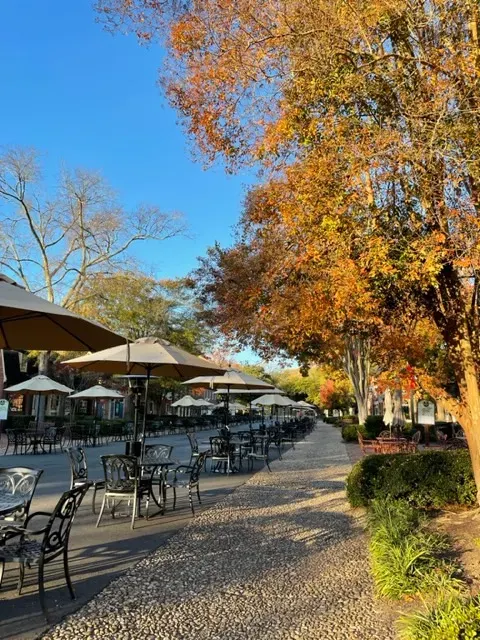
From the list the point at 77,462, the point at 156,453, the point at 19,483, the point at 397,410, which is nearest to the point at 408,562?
the point at 19,483

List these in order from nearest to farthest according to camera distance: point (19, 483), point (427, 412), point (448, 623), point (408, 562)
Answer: point (448, 623) → point (408, 562) → point (19, 483) → point (427, 412)

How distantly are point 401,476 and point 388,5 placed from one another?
6.25 meters

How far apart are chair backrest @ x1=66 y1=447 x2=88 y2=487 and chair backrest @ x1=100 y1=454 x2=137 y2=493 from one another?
0.45m

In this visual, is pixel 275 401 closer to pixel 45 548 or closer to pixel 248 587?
pixel 248 587

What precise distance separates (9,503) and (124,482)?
8.03 ft

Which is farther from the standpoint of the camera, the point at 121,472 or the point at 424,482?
the point at 424,482

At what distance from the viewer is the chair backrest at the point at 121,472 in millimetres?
7000

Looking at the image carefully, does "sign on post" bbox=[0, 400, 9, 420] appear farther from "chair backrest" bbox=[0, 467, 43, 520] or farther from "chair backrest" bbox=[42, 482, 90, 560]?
"chair backrest" bbox=[42, 482, 90, 560]

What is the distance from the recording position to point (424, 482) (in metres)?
7.62

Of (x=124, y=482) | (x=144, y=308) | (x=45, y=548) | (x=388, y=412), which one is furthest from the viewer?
(x=144, y=308)

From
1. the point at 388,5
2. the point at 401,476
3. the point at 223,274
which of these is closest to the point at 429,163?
the point at 388,5

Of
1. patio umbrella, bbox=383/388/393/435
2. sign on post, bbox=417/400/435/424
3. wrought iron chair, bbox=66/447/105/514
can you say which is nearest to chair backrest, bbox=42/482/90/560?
wrought iron chair, bbox=66/447/105/514

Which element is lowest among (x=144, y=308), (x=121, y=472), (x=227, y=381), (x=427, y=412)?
(x=121, y=472)

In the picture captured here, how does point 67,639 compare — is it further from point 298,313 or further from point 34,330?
point 298,313
